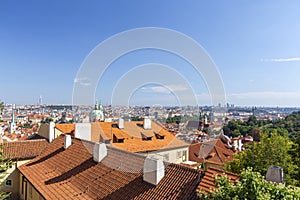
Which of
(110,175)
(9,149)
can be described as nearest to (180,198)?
(110,175)

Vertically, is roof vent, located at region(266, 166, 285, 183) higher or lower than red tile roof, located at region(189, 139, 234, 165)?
higher

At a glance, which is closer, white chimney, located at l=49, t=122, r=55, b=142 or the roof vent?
the roof vent

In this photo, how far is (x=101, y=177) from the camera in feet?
34.3

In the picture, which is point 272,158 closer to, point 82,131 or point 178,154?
point 178,154

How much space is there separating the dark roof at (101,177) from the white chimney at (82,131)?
4992 mm

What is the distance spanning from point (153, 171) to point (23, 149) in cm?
1456

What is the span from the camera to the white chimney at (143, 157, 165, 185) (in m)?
8.48

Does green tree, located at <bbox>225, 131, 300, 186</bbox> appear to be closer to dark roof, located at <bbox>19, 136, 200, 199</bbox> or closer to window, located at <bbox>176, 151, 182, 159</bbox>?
window, located at <bbox>176, 151, 182, 159</bbox>

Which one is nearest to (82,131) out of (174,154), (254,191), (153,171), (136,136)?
(136,136)

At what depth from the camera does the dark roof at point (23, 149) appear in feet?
57.5

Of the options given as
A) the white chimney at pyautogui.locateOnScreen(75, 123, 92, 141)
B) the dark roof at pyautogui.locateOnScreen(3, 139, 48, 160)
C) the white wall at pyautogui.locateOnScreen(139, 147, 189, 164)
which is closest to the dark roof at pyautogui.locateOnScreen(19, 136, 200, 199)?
the dark roof at pyautogui.locateOnScreen(3, 139, 48, 160)

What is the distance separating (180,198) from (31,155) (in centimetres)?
1519

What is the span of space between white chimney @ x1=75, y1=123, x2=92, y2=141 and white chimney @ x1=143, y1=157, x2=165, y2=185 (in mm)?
12737

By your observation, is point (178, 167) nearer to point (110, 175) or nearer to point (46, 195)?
point (110, 175)
